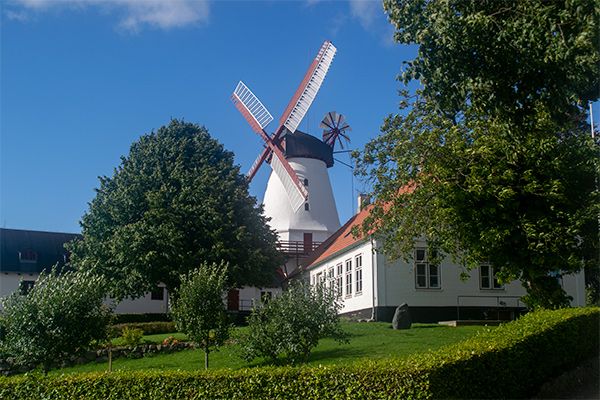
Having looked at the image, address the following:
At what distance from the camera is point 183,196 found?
32.1m

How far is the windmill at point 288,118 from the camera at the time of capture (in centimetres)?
4281

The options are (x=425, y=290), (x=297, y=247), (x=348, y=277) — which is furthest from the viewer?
(x=297, y=247)

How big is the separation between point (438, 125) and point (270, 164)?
2823 cm

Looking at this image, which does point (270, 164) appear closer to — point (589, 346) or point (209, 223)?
point (209, 223)

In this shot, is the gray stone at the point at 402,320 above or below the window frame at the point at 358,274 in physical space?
below

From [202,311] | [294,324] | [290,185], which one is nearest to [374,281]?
[202,311]

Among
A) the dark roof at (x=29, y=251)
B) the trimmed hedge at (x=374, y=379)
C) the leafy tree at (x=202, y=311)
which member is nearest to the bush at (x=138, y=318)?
the dark roof at (x=29, y=251)

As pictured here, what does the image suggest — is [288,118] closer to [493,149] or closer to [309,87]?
[309,87]

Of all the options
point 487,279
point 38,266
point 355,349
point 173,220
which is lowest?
point 355,349

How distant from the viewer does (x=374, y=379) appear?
423 inches

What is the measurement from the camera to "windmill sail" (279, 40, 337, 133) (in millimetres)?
42875

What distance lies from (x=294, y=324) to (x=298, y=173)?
30459 mm

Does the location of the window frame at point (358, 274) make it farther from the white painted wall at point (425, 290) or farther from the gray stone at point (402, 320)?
the gray stone at point (402, 320)

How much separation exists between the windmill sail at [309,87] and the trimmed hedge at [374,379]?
107 feet
